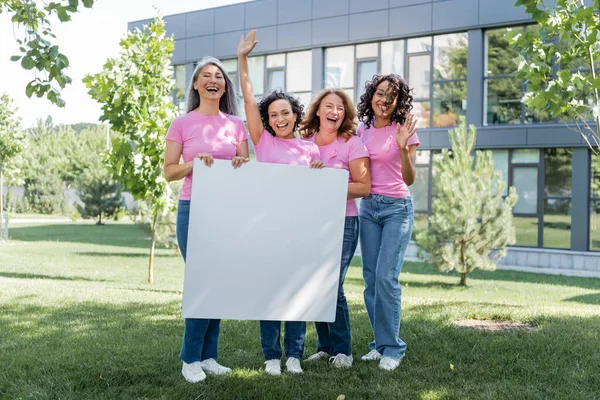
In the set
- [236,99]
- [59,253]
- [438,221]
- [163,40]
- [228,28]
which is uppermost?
[228,28]

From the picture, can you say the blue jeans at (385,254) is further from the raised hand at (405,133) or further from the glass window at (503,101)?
the glass window at (503,101)

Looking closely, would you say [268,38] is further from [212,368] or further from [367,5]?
[212,368]

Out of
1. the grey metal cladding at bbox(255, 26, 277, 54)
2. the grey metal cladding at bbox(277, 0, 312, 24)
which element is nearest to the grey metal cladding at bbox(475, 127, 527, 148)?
the grey metal cladding at bbox(277, 0, 312, 24)

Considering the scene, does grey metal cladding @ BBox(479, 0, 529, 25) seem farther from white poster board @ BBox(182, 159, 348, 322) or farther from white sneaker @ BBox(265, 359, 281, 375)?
white sneaker @ BBox(265, 359, 281, 375)

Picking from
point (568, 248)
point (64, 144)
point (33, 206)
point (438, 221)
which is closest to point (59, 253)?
point (438, 221)

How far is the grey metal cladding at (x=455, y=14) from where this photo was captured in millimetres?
18469

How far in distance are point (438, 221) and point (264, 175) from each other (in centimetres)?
1002

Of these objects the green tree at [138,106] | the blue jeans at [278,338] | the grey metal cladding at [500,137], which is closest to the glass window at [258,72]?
the grey metal cladding at [500,137]

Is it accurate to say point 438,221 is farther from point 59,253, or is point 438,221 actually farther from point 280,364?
point 59,253

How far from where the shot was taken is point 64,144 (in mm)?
52875

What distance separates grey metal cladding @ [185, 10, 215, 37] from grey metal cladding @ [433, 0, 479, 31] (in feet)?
27.9

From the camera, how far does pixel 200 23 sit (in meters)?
24.3

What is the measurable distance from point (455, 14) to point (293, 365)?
1618 centimetres

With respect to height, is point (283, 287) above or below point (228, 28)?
below
